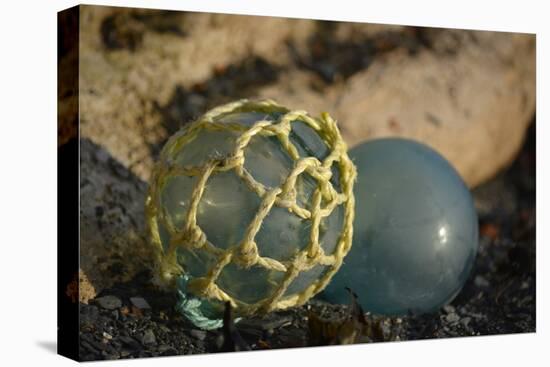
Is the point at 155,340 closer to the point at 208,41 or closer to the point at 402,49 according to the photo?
the point at 208,41

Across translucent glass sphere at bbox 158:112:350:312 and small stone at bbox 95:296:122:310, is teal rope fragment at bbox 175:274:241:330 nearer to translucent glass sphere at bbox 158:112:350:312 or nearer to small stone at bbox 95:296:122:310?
translucent glass sphere at bbox 158:112:350:312

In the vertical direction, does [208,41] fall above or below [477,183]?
above

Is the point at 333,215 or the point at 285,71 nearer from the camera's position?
the point at 333,215

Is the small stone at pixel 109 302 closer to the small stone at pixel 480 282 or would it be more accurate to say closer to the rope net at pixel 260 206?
the rope net at pixel 260 206

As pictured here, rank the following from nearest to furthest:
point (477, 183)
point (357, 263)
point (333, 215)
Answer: point (333, 215)
point (357, 263)
point (477, 183)

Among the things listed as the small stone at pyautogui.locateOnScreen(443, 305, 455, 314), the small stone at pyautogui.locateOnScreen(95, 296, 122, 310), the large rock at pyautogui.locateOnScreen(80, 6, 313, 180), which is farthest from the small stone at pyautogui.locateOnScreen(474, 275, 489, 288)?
the small stone at pyautogui.locateOnScreen(95, 296, 122, 310)

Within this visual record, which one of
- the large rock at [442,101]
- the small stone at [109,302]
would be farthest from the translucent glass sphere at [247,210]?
the large rock at [442,101]

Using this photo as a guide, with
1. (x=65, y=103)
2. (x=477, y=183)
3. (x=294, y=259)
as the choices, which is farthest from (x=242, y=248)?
(x=477, y=183)
